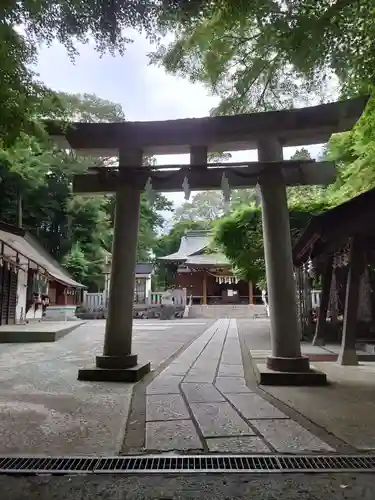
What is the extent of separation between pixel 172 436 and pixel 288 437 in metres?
0.82

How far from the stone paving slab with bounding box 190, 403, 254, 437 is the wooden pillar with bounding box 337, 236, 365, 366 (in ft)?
11.0

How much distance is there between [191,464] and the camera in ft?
7.78

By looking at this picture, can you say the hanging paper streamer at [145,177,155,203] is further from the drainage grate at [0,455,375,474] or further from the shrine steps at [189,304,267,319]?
the shrine steps at [189,304,267,319]

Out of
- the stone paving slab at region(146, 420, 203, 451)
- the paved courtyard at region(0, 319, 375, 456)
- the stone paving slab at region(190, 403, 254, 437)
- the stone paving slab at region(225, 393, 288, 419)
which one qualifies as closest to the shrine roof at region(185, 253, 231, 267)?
the paved courtyard at region(0, 319, 375, 456)

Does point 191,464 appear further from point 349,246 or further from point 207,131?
point 349,246

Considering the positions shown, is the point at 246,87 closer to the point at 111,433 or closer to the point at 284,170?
the point at 284,170

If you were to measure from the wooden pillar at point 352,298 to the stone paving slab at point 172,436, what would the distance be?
399 cm

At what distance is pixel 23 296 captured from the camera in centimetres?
1507

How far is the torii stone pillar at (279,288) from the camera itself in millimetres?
4840

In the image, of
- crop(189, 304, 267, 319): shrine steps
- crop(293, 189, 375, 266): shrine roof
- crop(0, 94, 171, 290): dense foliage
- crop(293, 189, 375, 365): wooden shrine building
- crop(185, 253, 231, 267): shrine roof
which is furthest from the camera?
crop(185, 253, 231, 267): shrine roof

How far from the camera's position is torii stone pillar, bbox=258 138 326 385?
4840 millimetres

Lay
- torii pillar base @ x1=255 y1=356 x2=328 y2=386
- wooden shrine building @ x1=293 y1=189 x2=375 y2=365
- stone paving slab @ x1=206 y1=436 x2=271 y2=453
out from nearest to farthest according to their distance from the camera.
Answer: stone paving slab @ x1=206 y1=436 x2=271 y2=453
torii pillar base @ x1=255 y1=356 x2=328 y2=386
wooden shrine building @ x1=293 y1=189 x2=375 y2=365

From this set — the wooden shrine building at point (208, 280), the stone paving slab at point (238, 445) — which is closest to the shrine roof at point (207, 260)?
the wooden shrine building at point (208, 280)

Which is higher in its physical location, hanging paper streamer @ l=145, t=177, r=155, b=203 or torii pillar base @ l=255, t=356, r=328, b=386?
hanging paper streamer @ l=145, t=177, r=155, b=203
